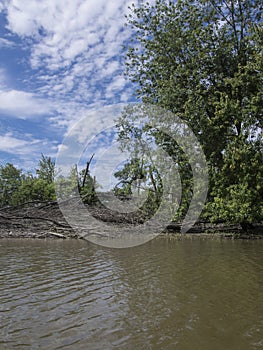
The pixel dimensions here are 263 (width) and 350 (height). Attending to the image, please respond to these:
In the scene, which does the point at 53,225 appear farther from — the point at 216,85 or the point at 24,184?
the point at 24,184

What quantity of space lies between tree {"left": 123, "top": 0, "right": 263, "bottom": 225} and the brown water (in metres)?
6.52

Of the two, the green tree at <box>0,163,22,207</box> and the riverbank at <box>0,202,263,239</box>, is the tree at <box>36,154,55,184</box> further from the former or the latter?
the riverbank at <box>0,202,263,239</box>

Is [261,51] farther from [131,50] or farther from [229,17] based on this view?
[131,50]

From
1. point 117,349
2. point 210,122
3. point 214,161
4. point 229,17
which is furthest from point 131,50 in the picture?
point 117,349

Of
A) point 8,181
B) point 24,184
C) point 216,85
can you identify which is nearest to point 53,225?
point 216,85

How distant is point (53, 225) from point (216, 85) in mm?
10269

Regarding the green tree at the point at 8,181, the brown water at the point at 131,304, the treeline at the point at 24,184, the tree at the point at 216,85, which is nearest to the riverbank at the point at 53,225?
the tree at the point at 216,85

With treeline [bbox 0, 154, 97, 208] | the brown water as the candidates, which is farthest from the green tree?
the brown water

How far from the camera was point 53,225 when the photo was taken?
14492 mm

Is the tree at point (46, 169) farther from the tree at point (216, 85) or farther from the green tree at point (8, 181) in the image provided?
the tree at point (216, 85)

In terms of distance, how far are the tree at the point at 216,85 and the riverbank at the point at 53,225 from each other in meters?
0.86

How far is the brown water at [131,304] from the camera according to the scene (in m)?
3.21

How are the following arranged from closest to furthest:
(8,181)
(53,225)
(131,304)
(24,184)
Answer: (131,304) < (53,225) < (24,184) < (8,181)

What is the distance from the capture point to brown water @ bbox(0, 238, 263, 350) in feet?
10.5
